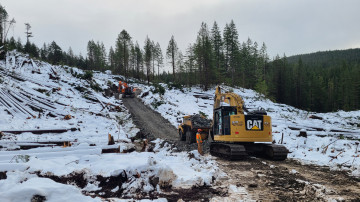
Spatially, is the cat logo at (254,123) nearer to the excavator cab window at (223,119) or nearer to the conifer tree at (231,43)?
the excavator cab window at (223,119)

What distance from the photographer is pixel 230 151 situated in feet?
31.4

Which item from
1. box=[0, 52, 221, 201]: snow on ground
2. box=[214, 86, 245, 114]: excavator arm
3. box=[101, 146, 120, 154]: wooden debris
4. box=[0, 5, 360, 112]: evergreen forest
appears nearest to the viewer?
box=[0, 52, 221, 201]: snow on ground

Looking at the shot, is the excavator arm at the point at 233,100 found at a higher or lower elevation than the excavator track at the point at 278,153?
higher

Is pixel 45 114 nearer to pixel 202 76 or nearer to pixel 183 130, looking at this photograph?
pixel 183 130

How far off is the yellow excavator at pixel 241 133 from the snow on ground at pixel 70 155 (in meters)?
1.28

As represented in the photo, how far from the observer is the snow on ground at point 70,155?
196 inches

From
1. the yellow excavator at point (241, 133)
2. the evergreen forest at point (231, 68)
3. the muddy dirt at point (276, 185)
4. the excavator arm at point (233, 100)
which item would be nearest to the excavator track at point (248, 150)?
the yellow excavator at point (241, 133)

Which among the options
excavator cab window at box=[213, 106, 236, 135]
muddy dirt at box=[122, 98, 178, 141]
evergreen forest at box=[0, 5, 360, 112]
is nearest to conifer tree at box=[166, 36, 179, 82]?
evergreen forest at box=[0, 5, 360, 112]

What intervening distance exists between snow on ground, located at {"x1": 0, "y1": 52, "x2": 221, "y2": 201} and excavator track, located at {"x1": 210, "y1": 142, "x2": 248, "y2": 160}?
895 mm

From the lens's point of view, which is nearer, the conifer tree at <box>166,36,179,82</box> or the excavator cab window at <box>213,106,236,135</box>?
the excavator cab window at <box>213,106,236,135</box>

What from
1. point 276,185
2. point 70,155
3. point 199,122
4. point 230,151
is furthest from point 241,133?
point 70,155

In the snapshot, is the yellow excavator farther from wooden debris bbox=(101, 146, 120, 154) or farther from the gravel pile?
wooden debris bbox=(101, 146, 120, 154)

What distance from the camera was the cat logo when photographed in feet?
31.9

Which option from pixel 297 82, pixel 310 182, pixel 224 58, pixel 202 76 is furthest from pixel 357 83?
pixel 310 182
